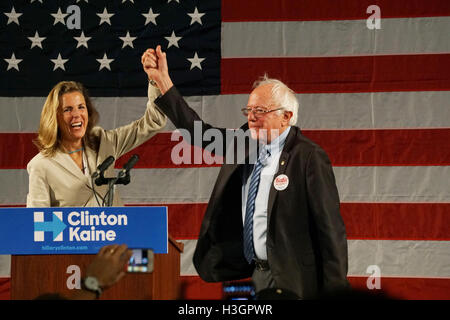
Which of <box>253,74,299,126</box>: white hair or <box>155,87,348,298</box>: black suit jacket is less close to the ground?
<box>253,74,299,126</box>: white hair

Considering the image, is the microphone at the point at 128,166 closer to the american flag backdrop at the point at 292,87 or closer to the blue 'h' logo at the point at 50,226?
the blue 'h' logo at the point at 50,226

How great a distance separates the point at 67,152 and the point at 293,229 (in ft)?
5.10

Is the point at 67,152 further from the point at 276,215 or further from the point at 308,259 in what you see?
the point at 308,259

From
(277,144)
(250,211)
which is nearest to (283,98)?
(277,144)

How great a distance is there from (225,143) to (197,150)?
0.87 m

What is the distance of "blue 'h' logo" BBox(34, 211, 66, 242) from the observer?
122 inches

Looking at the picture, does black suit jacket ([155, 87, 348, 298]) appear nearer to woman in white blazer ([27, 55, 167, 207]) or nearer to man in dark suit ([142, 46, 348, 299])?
man in dark suit ([142, 46, 348, 299])

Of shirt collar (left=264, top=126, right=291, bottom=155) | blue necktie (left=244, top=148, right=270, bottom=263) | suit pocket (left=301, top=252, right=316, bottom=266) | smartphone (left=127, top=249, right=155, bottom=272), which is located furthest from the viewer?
shirt collar (left=264, top=126, right=291, bottom=155)

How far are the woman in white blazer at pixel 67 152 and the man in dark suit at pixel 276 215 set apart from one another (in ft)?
2.58

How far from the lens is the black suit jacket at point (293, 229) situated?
3.43 meters

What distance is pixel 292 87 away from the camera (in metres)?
5.40

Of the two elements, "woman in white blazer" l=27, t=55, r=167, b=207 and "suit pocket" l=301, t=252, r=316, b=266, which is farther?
"woman in white blazer" l=27, t=55, r=167, b=207

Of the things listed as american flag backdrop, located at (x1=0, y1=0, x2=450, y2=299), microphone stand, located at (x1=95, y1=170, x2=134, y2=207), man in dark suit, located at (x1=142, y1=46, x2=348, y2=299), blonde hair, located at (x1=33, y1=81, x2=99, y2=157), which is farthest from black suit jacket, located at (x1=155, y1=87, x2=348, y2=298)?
american flag backdrop, located at (x1=0, y1=0, x2=450, y2=299)

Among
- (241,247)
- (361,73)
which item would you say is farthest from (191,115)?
(361,73)
